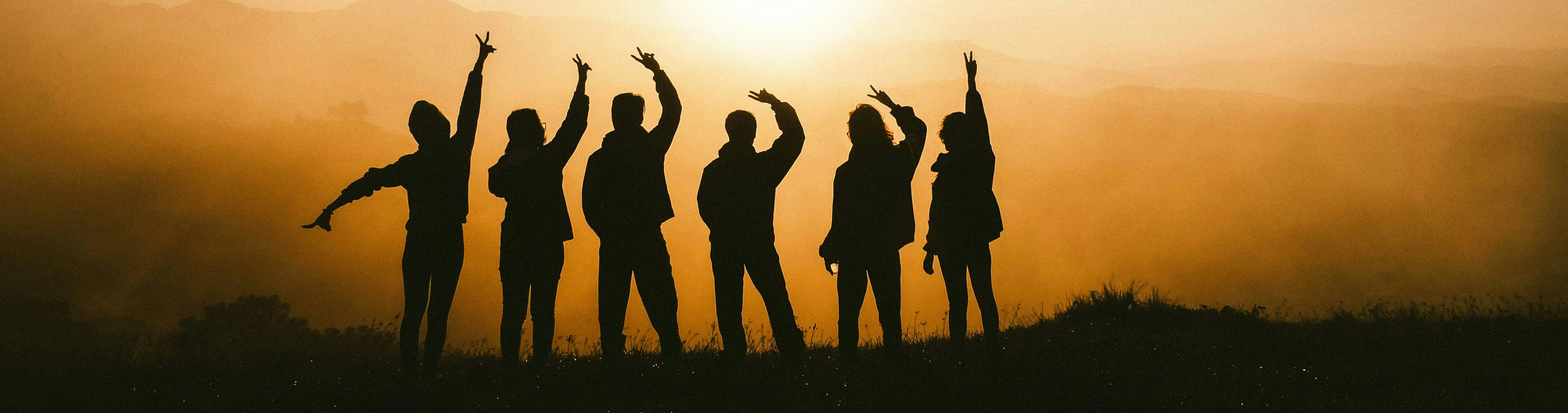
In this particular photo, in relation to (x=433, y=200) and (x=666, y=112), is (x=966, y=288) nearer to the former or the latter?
(x=666, y=112)

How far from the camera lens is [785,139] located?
19.5 feet

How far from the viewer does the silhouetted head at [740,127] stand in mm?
5934

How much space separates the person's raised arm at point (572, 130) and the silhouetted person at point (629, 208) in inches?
7.3

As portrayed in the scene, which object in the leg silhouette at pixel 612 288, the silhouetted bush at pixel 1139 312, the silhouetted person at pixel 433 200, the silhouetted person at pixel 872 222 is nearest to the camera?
the silhouetted person at pixel 433 200

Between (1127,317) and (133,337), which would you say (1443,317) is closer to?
(1127,317)

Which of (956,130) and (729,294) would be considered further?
(956,130)

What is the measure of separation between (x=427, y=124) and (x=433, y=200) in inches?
22.9

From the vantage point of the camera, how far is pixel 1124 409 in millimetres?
4641

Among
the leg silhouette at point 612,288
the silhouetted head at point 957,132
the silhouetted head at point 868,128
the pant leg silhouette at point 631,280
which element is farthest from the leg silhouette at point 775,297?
the silhouetted head at point 957,132

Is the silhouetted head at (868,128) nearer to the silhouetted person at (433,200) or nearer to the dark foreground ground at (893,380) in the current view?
the dark foreground ground at (893,380)

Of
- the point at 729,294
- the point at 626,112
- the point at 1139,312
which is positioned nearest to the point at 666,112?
the point at 626,112

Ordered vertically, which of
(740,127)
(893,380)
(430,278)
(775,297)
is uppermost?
(740,127)

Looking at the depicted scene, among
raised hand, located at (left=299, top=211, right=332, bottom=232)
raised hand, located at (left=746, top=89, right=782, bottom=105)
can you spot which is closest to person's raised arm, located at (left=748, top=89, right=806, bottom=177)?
raised hand, located at (left=746, top=89, right=782, bottom=105)

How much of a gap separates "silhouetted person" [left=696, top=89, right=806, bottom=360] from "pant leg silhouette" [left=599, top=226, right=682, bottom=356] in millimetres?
389
